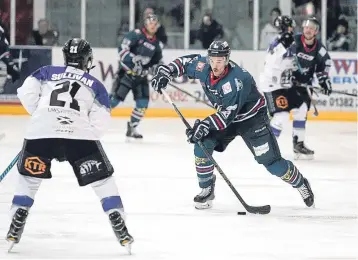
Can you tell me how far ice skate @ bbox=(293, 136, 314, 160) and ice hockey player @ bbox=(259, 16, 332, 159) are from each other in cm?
21

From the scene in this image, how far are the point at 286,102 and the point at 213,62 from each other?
10.6 ft

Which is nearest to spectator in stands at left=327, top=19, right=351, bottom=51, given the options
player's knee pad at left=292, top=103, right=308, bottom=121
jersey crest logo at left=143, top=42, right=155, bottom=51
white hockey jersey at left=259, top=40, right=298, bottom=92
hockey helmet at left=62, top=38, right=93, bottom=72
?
jersey crest logo at left=143, top=42, right=155, bottom=51

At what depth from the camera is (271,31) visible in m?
13.9

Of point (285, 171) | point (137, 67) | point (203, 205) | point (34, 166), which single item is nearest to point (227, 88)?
point (285, 171)

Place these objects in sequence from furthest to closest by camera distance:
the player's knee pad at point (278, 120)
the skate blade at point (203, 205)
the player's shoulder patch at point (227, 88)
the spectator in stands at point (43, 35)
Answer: the spectator in stands at point (43, 35) < the player's knee pad at point (278, 120) < the skate blade at point (203, 205) < the player's shoulder patch at point (227, 88)

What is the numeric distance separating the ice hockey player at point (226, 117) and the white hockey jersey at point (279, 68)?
2.74m

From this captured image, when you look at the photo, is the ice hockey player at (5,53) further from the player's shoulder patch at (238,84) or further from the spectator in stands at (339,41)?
the player's shoulder patch at (238,84)

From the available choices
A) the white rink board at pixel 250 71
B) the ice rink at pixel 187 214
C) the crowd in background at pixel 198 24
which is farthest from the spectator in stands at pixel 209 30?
the ice rink at pixel 187 214

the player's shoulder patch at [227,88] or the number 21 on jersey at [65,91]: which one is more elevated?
the number 21 on jersey at [65,91]

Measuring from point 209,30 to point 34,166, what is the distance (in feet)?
28.3

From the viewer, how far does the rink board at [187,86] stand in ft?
44.1

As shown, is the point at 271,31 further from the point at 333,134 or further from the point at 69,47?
the point at 69,47

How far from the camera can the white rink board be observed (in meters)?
13.5

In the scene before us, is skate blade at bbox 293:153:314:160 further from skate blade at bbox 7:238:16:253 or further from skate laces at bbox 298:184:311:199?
skate blade at bbox 7:238:16:253
